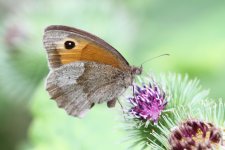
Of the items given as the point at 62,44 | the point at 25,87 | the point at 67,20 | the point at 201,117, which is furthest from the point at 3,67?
the point at 201,117

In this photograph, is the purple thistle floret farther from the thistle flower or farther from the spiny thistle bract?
the thistle flower

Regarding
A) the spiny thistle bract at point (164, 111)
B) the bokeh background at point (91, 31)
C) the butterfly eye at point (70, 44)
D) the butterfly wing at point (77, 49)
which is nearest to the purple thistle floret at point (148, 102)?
the spiny thistle bract at point (164, 111)

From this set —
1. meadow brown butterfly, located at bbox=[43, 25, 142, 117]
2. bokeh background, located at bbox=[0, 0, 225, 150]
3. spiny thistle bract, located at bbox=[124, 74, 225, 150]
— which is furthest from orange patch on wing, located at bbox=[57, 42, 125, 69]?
bokeh background, located at bbox=[0, 0, 225, 150]

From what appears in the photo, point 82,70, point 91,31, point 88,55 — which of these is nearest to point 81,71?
point 82,70

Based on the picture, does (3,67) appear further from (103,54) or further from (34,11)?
(103,54)

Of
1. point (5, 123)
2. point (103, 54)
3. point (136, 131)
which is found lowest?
point (5, 123)

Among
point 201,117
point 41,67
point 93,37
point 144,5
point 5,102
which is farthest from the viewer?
point 144,5

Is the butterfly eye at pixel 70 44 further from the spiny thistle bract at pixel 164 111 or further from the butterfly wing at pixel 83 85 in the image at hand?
the spiny thistle bract at pixel 164 111
